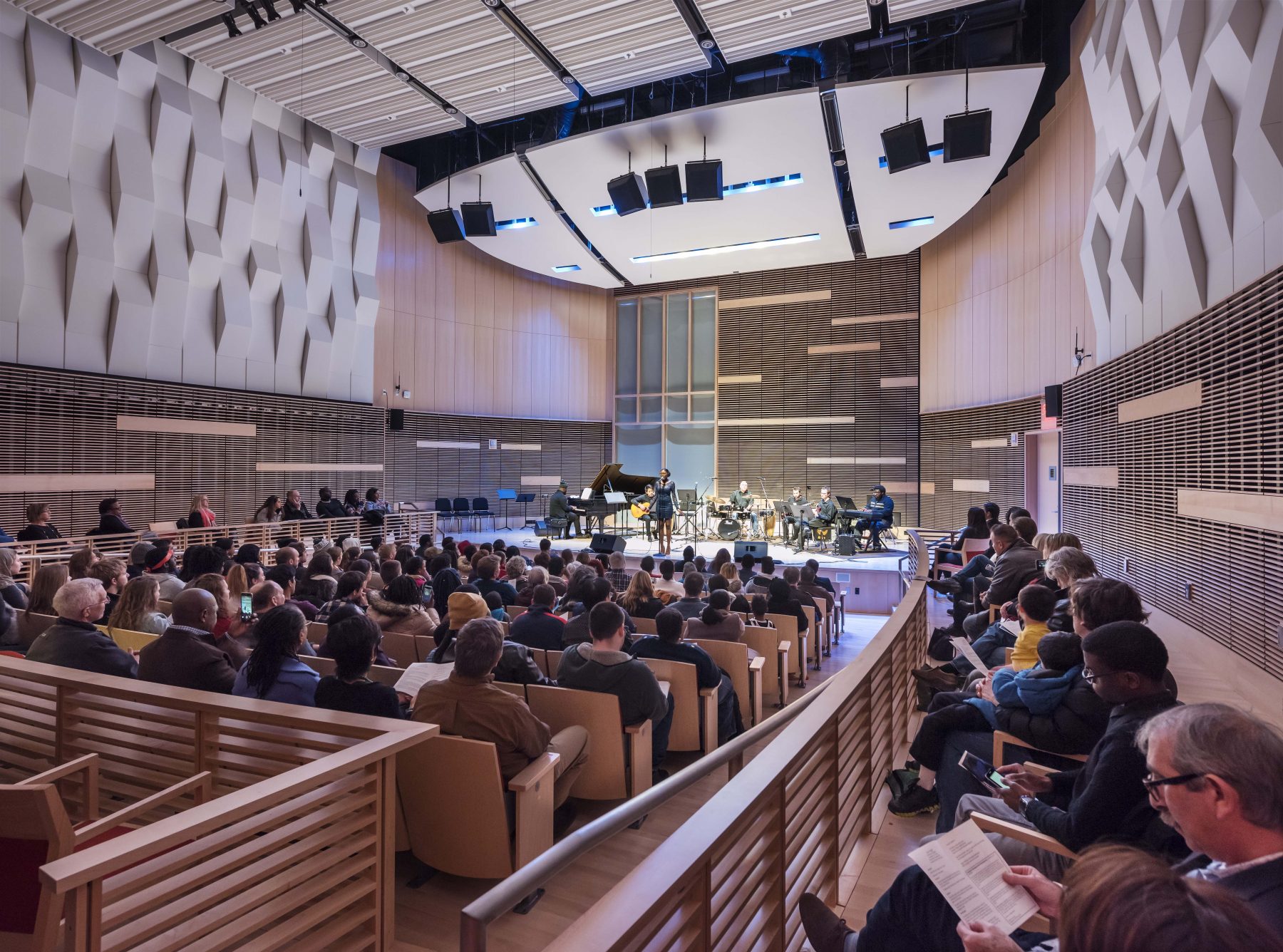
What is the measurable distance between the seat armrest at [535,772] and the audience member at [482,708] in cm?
3

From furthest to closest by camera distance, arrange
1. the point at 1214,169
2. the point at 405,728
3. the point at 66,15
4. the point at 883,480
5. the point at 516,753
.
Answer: the point at 883,480 < the point at 66,15 < the point at 1214,169 < the point at 516,753 < the point at 405,728

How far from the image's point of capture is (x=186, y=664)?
294 cm

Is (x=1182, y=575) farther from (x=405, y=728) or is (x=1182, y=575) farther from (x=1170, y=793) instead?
(x=405, y=728)

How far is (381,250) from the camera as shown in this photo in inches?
582

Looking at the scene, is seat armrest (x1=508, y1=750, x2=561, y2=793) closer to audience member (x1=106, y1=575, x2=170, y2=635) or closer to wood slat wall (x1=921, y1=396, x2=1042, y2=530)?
audience member (x1=106, y1=575, x2=170, y2=635)

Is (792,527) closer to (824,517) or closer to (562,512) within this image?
(824,517)

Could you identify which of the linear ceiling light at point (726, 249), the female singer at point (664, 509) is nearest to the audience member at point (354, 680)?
the female singer at point (664, 509)

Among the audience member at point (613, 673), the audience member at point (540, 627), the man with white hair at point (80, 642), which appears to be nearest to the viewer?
the man with white hair at point (80, 642)

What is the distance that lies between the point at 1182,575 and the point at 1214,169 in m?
3.08

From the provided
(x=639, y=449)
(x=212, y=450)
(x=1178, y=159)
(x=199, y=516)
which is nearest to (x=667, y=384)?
(x=639, y=449)

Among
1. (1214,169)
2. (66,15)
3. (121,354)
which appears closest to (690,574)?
(1214,169)

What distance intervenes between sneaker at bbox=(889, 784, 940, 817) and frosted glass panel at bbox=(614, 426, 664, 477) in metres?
15.5

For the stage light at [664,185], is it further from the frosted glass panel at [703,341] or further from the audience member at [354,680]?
the audience member at [354,680]

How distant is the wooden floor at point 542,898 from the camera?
7.86 feet
